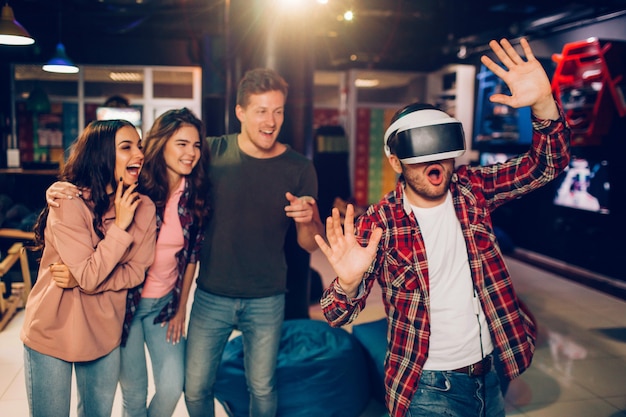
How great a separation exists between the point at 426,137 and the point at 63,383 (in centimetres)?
147

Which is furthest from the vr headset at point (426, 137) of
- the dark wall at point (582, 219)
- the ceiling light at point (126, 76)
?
the ceiling light at point (126, 76)

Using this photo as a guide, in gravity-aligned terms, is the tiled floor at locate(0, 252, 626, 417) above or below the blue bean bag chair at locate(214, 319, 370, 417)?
below

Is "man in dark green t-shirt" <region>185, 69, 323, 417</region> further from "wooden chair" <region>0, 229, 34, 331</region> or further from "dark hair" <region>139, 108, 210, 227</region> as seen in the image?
"wooden chair" <region>0, 229, 34, 331</region>

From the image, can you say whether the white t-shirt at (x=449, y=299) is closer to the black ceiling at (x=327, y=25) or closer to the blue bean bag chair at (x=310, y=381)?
the blue bean bag chair at (x=310, y=381)

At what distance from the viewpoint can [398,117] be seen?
72.3 inches

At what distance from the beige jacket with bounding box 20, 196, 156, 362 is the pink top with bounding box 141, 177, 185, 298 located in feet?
0.66

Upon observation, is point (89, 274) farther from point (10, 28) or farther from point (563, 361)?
point (563, 361)

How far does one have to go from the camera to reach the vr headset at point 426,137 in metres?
1.72

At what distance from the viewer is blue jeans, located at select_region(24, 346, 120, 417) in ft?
6.20

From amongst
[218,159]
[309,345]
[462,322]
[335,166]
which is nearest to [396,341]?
[462,322]

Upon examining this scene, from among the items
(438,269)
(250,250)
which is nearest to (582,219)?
(250,250)

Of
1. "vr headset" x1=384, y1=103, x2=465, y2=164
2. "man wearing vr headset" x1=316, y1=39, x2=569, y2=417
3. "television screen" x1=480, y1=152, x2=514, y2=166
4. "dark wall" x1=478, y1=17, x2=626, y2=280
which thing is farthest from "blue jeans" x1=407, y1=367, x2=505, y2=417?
"television screen" x1=480, y1=152, x2=514, y2=166

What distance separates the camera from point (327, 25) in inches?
371

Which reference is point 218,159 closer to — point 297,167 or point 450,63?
point 297,167
